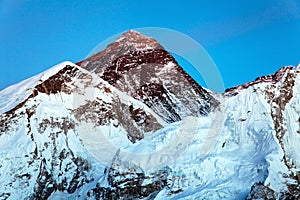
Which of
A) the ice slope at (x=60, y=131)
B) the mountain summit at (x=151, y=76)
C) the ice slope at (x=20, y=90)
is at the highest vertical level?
the mountain summit at (x=151, y=76)

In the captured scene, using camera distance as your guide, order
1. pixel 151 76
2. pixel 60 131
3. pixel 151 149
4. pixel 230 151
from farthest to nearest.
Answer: pixel 151 76 → pixel 60 131 → pixel 151 149 → pixel 230 151

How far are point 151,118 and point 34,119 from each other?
25.8 metres

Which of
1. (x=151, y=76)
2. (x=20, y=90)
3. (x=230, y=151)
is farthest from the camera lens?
(x=151, y=76)

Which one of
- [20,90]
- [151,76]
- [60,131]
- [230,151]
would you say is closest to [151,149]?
[230,151]

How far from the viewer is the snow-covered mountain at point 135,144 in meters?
65.3

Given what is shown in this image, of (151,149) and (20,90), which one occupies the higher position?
(20,90)

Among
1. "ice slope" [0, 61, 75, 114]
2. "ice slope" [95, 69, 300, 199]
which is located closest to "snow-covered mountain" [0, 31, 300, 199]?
"ice slope" [95, 69, 300, 199]

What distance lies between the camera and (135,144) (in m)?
75.0

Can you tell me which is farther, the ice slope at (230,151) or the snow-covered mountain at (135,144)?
the snow-covered mountain at (135,144)

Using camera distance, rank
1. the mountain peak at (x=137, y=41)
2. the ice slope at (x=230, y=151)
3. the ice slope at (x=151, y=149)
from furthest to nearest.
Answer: the mountain peak at (x=137, y=41)
the ice slope at (x=151, y=149)
the ice slope at (x=230, y=151)

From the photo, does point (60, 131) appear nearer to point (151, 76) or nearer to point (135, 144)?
point (135, 144)

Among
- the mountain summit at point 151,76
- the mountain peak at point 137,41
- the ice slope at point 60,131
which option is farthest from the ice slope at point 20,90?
the mountain peak at point 137,41

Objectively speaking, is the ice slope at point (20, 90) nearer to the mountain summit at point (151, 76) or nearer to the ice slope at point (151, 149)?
the ice slope at point (151, 149)

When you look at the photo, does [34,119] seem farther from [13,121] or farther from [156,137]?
[156,137]
